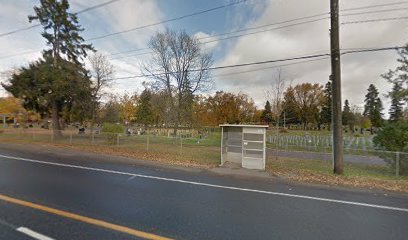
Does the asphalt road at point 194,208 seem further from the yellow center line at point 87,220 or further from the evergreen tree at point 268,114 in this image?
the evergreen tree at point 268,114

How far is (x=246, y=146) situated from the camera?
34.3ft

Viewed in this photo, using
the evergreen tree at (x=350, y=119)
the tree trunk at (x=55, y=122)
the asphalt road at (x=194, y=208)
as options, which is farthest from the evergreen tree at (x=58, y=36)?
the evergreen tree at (x=350, y=119)

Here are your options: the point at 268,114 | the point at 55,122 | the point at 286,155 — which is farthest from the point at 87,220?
the point at 268,114

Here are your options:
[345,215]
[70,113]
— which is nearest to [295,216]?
[345,215]

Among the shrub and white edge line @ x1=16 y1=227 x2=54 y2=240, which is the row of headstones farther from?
white edge line @ x1=16 y1=227 x2=54 y2=240

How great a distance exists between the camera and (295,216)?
181 inches

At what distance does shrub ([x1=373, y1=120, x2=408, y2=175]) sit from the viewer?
32.1ft

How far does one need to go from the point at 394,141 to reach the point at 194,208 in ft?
34.8

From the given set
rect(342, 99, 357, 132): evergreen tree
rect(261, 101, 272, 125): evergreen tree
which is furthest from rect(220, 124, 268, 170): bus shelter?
rect(342, 99, 357, 132): evergreen tree

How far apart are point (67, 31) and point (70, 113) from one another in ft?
28.8

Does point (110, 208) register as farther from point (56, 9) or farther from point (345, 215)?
point (56, 9)

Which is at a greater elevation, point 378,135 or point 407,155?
point 378,135

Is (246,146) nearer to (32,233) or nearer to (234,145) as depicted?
(234,145)

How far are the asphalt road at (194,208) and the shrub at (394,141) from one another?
176 inches
